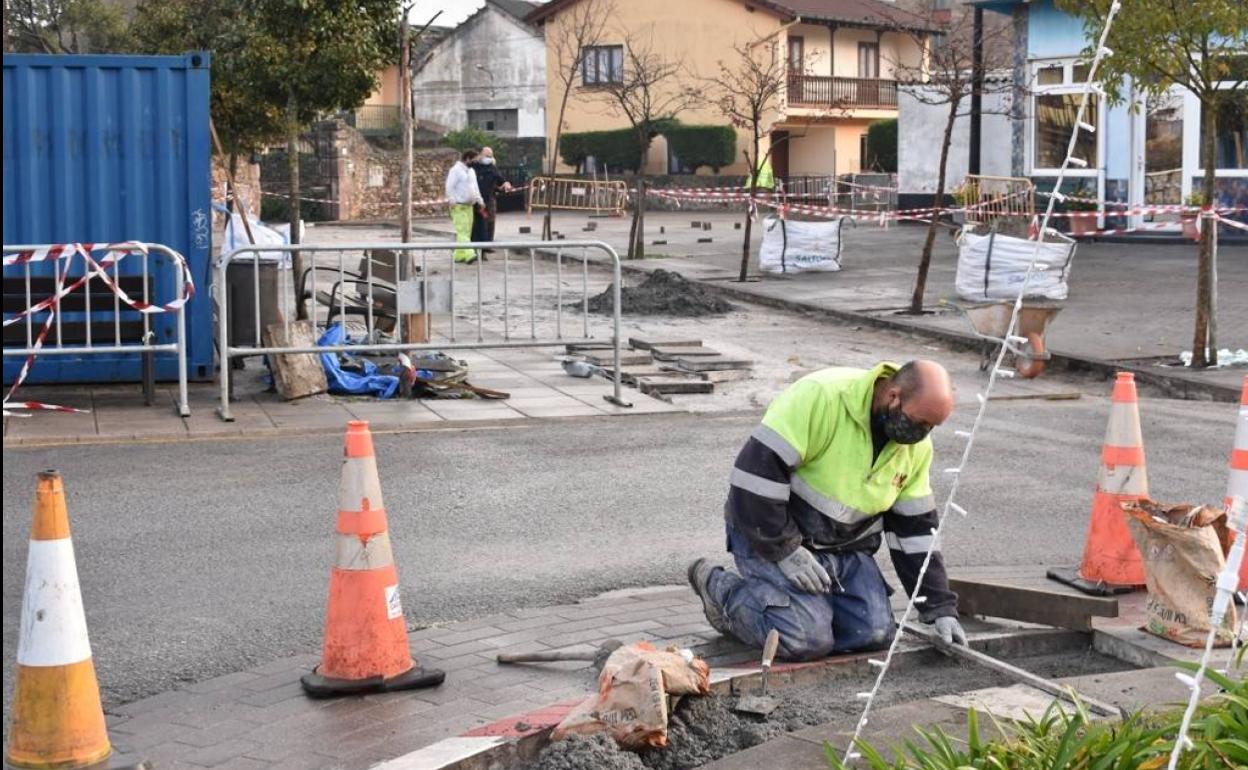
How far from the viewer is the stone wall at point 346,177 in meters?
43.1

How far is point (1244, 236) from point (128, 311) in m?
19.6

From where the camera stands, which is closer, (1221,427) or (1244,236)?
(1221,427)

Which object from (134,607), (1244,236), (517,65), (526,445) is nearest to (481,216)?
(1244,236)

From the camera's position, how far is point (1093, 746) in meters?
3.86

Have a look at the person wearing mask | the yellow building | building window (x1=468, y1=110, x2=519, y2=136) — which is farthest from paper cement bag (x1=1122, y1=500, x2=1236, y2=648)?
building window (x1=468, y1=110, x2=519, y2=136)

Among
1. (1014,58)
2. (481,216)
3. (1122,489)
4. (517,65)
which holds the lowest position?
(1122,489)

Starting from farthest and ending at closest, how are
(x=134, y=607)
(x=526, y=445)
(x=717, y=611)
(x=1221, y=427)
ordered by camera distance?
1. (x=1221, y=427)
2. (x=526, y=445)
3. (x=134, y=607)
4. (x=717, y=611)

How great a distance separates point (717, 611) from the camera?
5.98m

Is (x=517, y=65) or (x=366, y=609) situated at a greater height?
(x=517, y=65)

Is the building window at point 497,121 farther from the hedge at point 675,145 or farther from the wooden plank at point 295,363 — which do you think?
the wooden plank at point 295,363

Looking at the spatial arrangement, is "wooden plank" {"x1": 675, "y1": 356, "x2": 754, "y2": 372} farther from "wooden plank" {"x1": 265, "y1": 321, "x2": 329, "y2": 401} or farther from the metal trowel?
the metal trowel

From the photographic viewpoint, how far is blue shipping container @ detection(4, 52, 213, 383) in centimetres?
1241

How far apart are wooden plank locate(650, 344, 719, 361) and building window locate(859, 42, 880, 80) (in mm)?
48268

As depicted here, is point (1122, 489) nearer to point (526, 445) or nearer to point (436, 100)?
point (526, 445)
